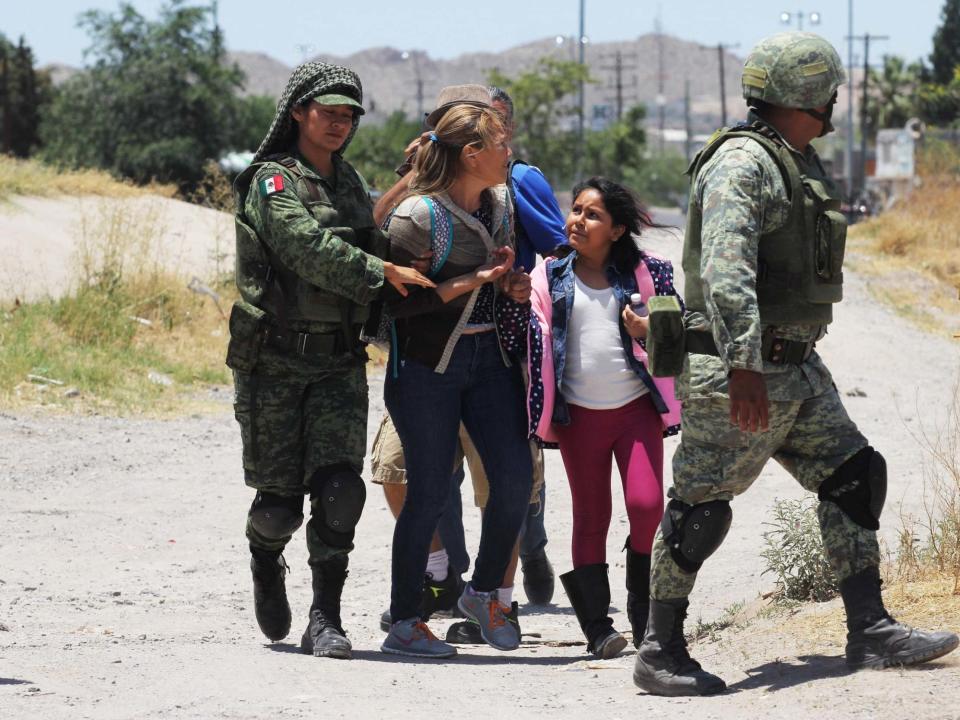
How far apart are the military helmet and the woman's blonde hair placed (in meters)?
1.06

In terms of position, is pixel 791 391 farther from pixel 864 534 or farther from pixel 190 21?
pixel 190 21

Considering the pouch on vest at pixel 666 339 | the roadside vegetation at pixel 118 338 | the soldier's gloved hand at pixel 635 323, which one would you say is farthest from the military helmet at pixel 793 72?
the roadside vegetation at pixel 118 338

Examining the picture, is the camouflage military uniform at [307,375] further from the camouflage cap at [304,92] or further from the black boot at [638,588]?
the black boot at [638,588]

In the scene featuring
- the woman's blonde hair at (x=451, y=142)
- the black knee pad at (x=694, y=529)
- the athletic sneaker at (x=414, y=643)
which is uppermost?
the woman's blonde hair at (x=451, y=142)

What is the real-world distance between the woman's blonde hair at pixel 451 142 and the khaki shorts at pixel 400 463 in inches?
40.9

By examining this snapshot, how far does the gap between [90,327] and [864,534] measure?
9.41m

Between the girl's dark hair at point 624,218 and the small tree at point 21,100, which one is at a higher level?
the small tree at point 21,100

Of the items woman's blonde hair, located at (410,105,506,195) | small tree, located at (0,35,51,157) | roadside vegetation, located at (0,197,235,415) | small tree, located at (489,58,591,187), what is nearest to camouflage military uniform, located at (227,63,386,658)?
woman's blonde hair, located at (410,105,506,195)

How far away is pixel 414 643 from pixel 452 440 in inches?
27.1

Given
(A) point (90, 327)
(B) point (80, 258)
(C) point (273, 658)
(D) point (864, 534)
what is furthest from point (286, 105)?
(B) point (80, 258)

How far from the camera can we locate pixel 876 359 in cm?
1385

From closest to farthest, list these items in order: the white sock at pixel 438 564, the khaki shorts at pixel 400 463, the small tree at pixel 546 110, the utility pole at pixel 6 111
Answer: the khaki shorts at pixel 400 463
the white sock at pixel 438 564
the utility pole at pixel 6 111
the small tree at pixel 546 110

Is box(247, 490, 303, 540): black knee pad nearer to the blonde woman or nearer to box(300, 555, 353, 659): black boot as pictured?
box(300, 555, 353, 659): black boot

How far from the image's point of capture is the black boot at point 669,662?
14.7ft
